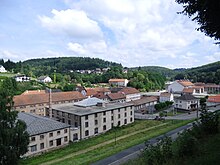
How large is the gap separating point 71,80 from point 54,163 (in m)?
91.5

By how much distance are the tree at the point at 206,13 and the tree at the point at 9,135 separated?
1630 centimetres

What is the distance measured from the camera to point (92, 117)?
36.5m

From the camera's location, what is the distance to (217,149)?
10047 millimetres

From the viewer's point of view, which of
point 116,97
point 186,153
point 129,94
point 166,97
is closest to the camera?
point 186,153

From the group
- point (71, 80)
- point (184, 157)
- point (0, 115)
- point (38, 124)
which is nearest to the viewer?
point (184, 157)

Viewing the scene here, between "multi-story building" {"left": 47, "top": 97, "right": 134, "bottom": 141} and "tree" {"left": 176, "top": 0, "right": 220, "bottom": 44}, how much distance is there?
25886 millimetres

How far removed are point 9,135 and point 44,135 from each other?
12.0 m

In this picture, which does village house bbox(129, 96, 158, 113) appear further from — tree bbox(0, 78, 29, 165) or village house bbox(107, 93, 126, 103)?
tree bbox(0, 78, 29, 165)

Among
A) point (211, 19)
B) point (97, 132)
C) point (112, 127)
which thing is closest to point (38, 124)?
point (97, 132)

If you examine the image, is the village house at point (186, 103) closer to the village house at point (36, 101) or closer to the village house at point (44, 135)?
the village house at point (36, 101)

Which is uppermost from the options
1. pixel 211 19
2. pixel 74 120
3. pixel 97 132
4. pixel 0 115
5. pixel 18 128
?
pixel 211 19

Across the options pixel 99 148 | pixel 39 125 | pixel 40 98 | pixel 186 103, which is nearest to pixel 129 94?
pixel 186 103

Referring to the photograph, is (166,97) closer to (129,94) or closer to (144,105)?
(144,105)

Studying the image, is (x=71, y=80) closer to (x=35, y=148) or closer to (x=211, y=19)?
(x=35, y=148)
